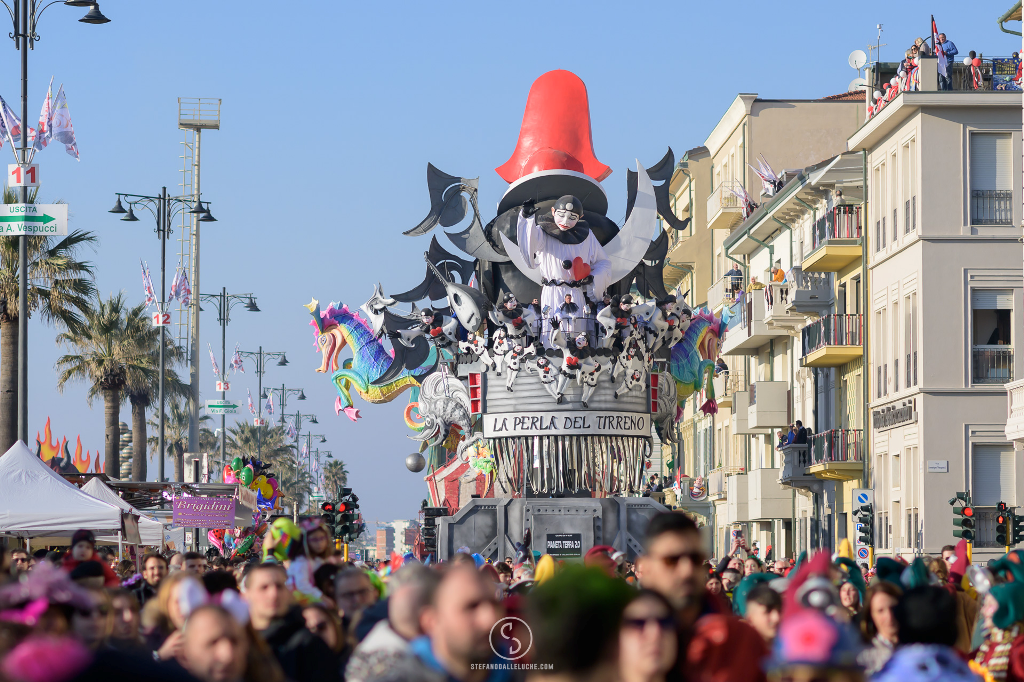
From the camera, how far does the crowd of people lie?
468 cm

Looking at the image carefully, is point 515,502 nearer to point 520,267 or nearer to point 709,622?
point 520,267

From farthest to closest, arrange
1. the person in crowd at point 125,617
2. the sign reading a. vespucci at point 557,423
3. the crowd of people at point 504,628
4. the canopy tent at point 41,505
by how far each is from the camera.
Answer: the sign reading a. vespucci at point 557,423 → the canopy tent at point 41,505 → the person in crowd at point 125,617 → the crowd of people at point 504,628

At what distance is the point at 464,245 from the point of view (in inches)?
1480

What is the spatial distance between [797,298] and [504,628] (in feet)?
128

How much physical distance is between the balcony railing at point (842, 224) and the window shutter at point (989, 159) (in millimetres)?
5339

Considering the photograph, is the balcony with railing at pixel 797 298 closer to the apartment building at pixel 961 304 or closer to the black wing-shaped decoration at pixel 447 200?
the apartment building at pixel 961 304

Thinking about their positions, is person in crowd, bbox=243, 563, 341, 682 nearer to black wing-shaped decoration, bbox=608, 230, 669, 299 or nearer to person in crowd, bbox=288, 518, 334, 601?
person in crowd, bbox=288, 518, 334, 601

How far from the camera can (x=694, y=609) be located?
6.40 meters

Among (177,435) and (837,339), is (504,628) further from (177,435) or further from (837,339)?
(177,435)

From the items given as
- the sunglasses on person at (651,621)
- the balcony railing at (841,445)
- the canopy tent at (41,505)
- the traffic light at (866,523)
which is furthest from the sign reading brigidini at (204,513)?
the sunglasses on person at (651,621)

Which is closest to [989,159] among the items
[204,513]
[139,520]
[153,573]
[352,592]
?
[204,513]

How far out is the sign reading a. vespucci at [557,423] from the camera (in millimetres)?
36156

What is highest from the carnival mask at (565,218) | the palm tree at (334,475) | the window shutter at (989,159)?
the window shutter at (989,159)

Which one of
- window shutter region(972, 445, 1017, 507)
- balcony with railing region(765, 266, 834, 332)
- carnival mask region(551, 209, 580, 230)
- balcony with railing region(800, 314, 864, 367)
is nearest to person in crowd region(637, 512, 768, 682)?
carnival mask region(551, 209, 580, 230)
